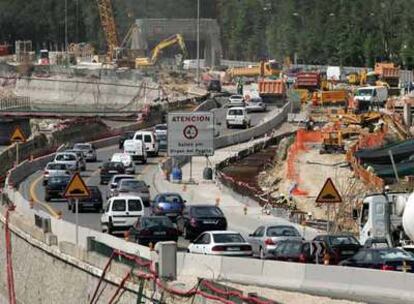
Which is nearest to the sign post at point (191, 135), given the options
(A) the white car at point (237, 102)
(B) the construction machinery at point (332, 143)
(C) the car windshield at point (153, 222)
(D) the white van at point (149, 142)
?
(B) the construction machinery at point (332, 143)

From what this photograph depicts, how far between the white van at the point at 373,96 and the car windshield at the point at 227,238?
208 ft

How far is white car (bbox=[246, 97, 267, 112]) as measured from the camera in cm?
10744

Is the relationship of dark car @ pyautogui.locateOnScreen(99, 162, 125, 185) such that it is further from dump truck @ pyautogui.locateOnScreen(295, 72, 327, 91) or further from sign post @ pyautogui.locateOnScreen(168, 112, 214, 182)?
dump truck @ pyautogui.locateOnScreen(295, 72, 327, 91)

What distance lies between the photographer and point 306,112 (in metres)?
104

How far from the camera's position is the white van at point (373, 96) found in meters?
97.8

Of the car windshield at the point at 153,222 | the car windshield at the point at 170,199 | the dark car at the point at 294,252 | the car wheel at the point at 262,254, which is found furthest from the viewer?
the car windshield at the point at 170,199

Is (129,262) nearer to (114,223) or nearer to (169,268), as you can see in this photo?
(169,268)

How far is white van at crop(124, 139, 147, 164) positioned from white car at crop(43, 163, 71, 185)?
9.19 meters

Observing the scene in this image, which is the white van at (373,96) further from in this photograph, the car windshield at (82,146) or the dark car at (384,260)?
the dark car at (384,260)

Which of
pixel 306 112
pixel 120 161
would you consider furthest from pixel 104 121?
pixel 120 161

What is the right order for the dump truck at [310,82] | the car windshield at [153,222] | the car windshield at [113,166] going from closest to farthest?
the car windshield at [153,222] → the car windshield at [113,166] → the dump truck at [310,82]

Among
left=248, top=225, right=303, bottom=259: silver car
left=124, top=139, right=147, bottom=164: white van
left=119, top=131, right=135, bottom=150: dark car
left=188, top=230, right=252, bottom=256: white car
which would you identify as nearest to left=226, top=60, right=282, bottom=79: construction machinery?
left=119, top=131, right=135, bottom=150: dark car

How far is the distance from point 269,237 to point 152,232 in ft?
10.5

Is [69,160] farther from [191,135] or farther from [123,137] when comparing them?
[123,137]
